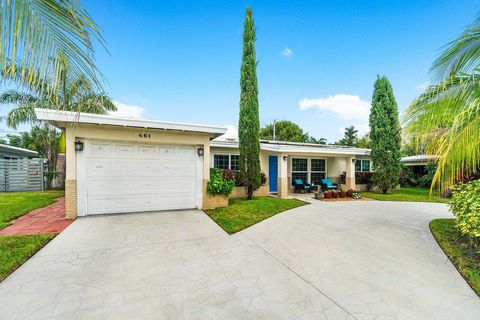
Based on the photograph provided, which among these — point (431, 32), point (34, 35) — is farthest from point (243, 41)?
point (34, 35)

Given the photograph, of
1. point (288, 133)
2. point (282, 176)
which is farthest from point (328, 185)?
point (288, 133)

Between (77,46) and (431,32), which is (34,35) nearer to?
(77,46)

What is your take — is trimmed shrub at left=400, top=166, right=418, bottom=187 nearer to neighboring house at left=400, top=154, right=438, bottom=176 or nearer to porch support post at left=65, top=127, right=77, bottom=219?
neighboring house at left=400, top=154, right=438, bottom=176

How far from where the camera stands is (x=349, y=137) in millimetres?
39875

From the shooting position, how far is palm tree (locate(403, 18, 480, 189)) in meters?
3.26

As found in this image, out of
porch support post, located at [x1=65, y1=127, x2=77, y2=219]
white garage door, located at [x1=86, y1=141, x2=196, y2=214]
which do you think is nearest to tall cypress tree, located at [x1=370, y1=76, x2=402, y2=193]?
white garage door, located at [x1=86, y1=141, x2=196, y2=214]

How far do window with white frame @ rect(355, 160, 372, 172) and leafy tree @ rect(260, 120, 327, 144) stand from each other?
18922 millimetres

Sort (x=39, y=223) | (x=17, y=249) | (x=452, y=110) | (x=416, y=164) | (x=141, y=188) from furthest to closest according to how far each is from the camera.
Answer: (x=416, y=164), (x=141, y=188), (x=39, y=223), (x=17, y=249), (x=452, y=110)

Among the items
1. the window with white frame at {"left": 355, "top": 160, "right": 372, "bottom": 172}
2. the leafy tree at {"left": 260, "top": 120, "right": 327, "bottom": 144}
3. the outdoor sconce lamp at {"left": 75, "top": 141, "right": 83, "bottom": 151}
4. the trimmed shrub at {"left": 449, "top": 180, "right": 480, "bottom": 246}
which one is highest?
the leafy tree at {"left": 260, "top": 120, "right": 327, "bottom": 144}

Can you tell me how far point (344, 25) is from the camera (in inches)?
444

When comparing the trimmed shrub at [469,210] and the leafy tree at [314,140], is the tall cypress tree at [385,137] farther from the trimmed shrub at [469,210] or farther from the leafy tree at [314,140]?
the leafy tree at [314,140]

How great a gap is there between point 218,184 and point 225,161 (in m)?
4.13

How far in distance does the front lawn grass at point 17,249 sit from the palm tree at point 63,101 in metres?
2.83

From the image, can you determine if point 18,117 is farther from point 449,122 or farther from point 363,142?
point 363,142
